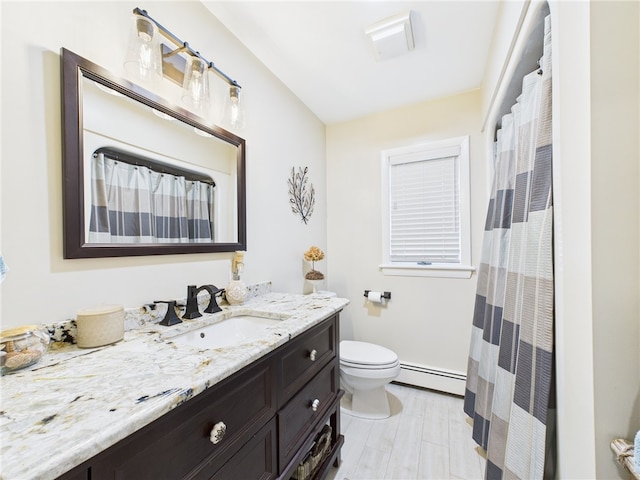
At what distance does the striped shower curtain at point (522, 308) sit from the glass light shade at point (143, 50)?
1414 mm

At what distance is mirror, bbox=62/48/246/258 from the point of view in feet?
2.93

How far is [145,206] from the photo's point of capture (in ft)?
3.67

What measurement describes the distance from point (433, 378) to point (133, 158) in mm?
2483

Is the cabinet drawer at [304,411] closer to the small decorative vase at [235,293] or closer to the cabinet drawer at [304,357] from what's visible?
the cabinet drawer at [304,357]

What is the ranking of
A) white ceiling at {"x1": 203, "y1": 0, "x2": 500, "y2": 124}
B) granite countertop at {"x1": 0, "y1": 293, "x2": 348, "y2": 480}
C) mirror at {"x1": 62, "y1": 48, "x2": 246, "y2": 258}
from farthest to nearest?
white ceiling at {"x1": 203, "y1": 0, "x2": 500, "y2": 124} < mirror at {"x1": 62, "y1": 48, "x2": 246, "y2": 258} < granite countertop at {"x1": 0, "y1": 293, "x2": 348, "y2": 480}

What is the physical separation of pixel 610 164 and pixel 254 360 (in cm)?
102

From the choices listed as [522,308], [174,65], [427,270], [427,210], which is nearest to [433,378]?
[427,270]

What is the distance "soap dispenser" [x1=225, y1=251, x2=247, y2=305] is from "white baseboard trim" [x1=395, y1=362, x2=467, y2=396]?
162 centimetres

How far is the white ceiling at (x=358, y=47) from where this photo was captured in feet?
4.60

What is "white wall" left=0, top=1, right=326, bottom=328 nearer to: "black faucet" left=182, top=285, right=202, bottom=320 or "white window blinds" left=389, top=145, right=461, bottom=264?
"black faucet" left=182, top=285, right=202, bottom=320

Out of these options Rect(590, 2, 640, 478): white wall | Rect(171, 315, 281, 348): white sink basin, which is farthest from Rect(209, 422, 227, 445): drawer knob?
Rect(590, 2, 640, 478): white wall

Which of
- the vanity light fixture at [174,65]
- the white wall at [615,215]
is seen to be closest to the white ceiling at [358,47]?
the vanity light fixture at [174,65]

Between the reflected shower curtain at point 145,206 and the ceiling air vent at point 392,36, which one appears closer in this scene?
the reflected shower curtain at point 145,206

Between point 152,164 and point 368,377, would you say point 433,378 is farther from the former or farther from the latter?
point 152,164
